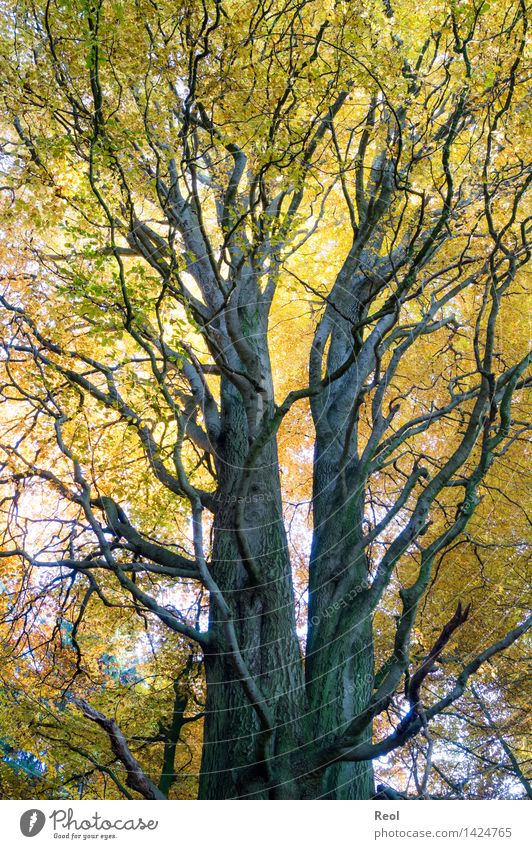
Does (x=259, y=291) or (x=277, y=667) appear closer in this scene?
(x=277, y=667)

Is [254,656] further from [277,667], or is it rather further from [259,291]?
[259,291]

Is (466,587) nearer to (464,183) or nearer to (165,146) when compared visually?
(464,183)

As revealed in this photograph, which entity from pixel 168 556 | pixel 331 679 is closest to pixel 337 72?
pixel 168 556

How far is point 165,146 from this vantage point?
419 cm
